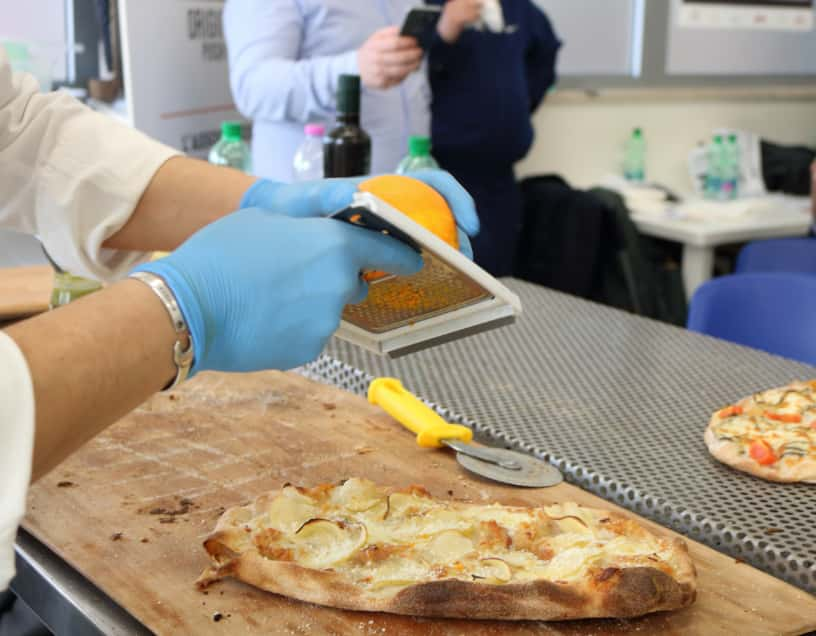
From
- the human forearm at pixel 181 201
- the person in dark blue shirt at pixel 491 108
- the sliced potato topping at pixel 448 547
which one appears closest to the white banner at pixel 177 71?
the person in dark blue shirt at pixel 491 108

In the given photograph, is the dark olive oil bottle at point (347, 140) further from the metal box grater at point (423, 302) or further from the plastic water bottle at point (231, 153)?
the metal box grater at point (423, 302)

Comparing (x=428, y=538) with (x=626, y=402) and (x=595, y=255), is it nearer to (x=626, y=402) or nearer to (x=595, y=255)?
(x=626, y=402)

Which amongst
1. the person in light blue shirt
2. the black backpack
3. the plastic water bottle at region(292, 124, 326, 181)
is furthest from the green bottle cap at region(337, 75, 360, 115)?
the black backpack

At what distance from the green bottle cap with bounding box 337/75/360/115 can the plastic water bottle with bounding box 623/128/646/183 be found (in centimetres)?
232

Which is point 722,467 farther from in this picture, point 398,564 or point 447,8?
point 447,8

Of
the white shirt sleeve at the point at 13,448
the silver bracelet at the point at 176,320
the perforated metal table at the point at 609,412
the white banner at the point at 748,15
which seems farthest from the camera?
the white banner at the point at 748,15

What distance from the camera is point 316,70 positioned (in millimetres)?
2062

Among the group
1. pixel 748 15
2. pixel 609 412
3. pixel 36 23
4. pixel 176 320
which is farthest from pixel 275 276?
pixel 748 15

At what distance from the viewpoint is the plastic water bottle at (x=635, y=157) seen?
3.88 metres

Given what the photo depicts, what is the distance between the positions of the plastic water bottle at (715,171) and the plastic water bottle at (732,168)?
0.02m

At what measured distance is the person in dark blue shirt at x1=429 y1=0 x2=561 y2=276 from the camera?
8.63ft

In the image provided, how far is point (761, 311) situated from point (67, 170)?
1.25 m

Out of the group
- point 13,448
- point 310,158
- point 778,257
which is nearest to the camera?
point 13,448

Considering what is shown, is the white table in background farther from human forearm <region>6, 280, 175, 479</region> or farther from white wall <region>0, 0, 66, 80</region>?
human forearm <region>6, 280, 175, 479</region>
